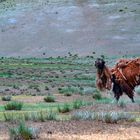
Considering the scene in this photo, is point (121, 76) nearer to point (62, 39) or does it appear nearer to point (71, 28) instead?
point (62, 39)

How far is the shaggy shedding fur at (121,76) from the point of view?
66.9 ft

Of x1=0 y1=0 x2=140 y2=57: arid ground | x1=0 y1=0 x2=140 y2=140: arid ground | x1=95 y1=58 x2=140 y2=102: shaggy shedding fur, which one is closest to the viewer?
x1=95 y1=58 x2=140 y2=102: shaggy shedding fur

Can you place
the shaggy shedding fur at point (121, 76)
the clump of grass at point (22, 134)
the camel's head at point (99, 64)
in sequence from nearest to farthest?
the clump of grass at point (22, 134) → the camel's head at point (99, 64) → the shaggy shedding fur at point (121, 76)

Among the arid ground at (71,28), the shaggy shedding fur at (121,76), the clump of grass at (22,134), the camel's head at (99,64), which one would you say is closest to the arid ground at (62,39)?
the arid ground at (71,28)

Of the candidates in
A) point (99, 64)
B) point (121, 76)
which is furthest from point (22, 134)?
point (121, 76)

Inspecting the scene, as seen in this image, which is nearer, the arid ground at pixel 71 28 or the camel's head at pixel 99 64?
the camel's head at pixel 99 64

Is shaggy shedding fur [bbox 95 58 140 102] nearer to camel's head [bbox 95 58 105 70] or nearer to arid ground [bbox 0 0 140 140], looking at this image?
camel's head [bbox 95 58 105 70]

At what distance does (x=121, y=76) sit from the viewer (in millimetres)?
21031

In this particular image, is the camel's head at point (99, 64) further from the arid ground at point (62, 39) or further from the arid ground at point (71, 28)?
the arid ground at point (71, 28)

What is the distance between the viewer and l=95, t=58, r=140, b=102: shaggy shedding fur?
66.9 feet

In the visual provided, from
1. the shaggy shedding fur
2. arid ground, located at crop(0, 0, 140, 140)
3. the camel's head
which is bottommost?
arid ground, located at crop(0, 0, 140, 140)

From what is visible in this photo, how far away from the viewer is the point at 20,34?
313 feet

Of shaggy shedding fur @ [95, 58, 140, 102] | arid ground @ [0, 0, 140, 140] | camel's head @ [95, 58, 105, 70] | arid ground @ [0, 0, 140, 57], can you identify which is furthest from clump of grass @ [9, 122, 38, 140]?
arid ground @ [0, 0, 140, 57]

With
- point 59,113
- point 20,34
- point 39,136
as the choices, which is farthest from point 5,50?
point 39,136
